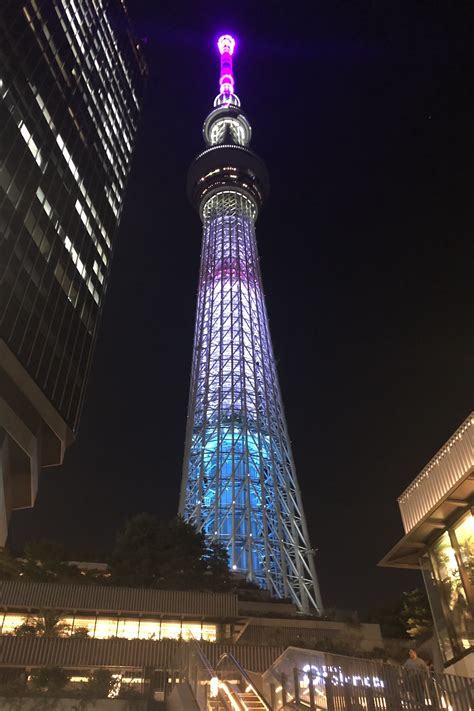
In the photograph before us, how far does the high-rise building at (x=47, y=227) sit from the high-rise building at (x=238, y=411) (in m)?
22.5

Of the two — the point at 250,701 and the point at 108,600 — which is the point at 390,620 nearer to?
the point at 108,600

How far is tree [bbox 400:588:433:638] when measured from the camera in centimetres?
3547

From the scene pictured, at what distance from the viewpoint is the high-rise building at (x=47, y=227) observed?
37.2 meters

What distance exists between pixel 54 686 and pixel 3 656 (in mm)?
6190

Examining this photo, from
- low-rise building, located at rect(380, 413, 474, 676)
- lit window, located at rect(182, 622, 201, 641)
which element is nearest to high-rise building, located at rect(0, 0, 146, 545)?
lit window, located at rect(182, 622, 201, 641)

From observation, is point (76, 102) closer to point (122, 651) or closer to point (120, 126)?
point (120, 126)

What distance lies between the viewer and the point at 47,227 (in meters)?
41.5

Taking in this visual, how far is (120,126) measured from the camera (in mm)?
61844

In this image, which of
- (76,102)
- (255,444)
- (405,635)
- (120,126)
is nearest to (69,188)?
(76,102)

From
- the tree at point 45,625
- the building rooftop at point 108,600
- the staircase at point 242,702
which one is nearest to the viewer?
the staircase at point 242,702

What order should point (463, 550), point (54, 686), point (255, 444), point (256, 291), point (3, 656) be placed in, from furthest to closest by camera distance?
point (256, 291), point (255, 444), point (3, 656), point (54, 686), point (463, 550)

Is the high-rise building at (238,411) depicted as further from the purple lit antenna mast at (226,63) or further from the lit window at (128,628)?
the lit window at (128,628)

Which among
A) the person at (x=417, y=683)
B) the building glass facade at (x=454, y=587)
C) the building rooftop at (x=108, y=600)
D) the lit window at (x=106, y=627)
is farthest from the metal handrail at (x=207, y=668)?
the lit window at (x=106, y=627)

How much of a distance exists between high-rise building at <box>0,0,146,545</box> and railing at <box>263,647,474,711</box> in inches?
1084
